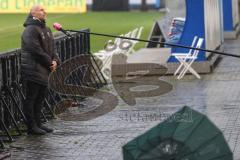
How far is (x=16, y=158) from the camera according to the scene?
927 cm

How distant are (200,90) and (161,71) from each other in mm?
1454

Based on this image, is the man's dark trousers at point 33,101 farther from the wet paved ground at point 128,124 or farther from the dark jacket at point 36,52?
the wet paved ground at point 128,124

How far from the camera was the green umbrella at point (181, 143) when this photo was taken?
5.88 meters

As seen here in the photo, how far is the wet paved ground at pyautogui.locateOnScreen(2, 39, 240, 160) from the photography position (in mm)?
9555

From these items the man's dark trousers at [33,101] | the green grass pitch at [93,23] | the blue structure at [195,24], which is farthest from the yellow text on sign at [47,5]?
the man's dark trousers at [33,101]

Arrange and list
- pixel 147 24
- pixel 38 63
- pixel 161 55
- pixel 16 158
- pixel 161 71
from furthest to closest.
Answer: pixel 147 24 → pixel 161 55 → pixel 161 71 → pixel 38 63 → pixel 16 158

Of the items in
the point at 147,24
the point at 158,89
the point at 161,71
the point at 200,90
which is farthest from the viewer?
the point at 147,24

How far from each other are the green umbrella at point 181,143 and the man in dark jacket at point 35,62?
4775 millimetres

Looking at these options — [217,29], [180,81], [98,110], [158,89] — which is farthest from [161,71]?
[217,29]

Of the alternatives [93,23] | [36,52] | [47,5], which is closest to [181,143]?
[36,52]

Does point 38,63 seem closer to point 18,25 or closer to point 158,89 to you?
point 158,89

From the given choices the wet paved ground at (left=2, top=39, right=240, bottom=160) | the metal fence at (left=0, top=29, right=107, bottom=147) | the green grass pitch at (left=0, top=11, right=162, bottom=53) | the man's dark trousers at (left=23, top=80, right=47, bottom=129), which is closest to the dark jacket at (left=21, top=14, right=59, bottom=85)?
the man's dark trousers at (left=23, top=80, right=47, bottom=129)

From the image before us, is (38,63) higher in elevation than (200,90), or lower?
higher

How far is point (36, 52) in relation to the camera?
10.5 metres
